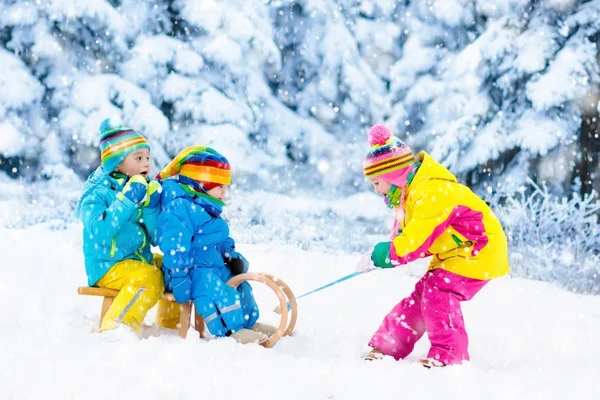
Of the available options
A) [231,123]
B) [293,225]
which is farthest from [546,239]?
[231,123]

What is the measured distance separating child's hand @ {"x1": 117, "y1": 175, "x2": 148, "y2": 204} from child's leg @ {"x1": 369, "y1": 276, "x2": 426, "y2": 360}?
1.75 meters

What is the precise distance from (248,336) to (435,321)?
116 centimetres

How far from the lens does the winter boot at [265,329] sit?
4.20 meters

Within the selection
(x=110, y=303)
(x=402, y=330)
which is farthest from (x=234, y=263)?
(x=402, y=330)

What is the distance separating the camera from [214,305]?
3896 millimetres

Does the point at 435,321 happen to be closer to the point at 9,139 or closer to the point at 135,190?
the point at 135,190

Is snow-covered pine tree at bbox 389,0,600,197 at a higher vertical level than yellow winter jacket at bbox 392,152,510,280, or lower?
higher

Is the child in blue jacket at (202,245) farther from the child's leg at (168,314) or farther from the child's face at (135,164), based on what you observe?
the child's leg at (168,314)

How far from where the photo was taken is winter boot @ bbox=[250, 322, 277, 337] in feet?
13.8

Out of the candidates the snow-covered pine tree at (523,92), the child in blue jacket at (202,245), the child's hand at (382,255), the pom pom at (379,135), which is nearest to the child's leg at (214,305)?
the child in blue jacket at (202,245)

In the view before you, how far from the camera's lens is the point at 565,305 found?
5363mm

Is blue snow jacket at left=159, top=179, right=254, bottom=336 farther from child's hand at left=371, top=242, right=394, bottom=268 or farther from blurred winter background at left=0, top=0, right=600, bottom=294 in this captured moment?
blurred winter background at left=0, top=0, right=600, bottom=294

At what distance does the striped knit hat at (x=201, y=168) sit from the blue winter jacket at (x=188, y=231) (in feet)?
0.26

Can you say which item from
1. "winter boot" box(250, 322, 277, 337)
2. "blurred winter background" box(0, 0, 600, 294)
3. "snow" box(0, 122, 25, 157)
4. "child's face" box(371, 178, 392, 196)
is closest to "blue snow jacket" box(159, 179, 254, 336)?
"winter boot" box(250, 322, 277, 337)
